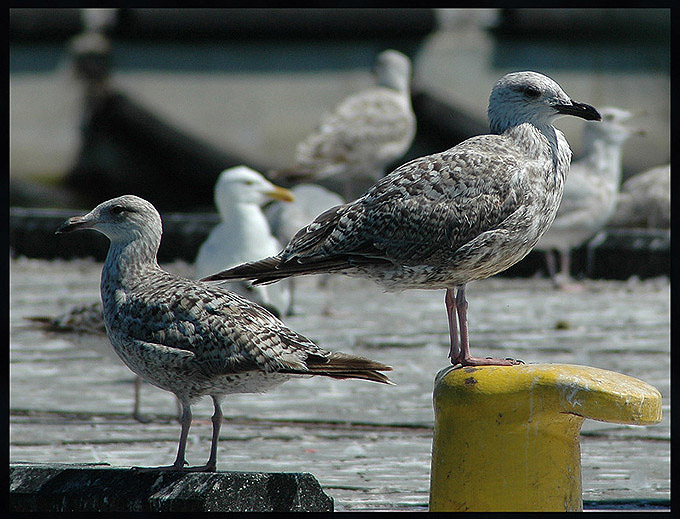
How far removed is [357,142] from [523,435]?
826cm

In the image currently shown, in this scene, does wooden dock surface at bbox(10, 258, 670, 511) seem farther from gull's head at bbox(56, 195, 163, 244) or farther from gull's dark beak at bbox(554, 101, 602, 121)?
gull's dark beak at bbox(554, 101, 602, 121)

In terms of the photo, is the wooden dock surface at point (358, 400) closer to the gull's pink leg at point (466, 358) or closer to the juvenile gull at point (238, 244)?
the juvenile gull at point (238, 244)

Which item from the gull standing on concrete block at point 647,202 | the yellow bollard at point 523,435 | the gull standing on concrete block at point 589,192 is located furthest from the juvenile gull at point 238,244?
the gull standing on concrete block at point 647,202

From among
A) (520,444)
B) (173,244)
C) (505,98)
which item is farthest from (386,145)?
(520,444)

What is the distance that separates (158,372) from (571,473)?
4.93 ft

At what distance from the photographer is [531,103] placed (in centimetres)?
470

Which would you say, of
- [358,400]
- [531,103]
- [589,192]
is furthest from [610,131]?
[531,103]

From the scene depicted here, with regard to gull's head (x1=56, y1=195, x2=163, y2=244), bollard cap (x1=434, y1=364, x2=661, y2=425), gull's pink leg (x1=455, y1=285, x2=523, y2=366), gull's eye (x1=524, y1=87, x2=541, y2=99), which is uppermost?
gull's eye (x1=524, y1=87, x2=541, y2=99)

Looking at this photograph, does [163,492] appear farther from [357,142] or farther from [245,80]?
[245,80]

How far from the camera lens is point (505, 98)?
4738 millimetres

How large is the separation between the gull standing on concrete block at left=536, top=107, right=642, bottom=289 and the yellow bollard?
288 inches

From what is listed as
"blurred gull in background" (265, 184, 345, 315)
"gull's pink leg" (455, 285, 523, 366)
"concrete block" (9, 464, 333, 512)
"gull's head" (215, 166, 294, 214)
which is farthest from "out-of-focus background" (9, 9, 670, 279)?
"concrete block" (9, 464, 333, 512)

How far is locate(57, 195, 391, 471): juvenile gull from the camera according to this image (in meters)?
4.25

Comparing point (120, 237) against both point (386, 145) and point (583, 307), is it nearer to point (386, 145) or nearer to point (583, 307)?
point (583, 307)
